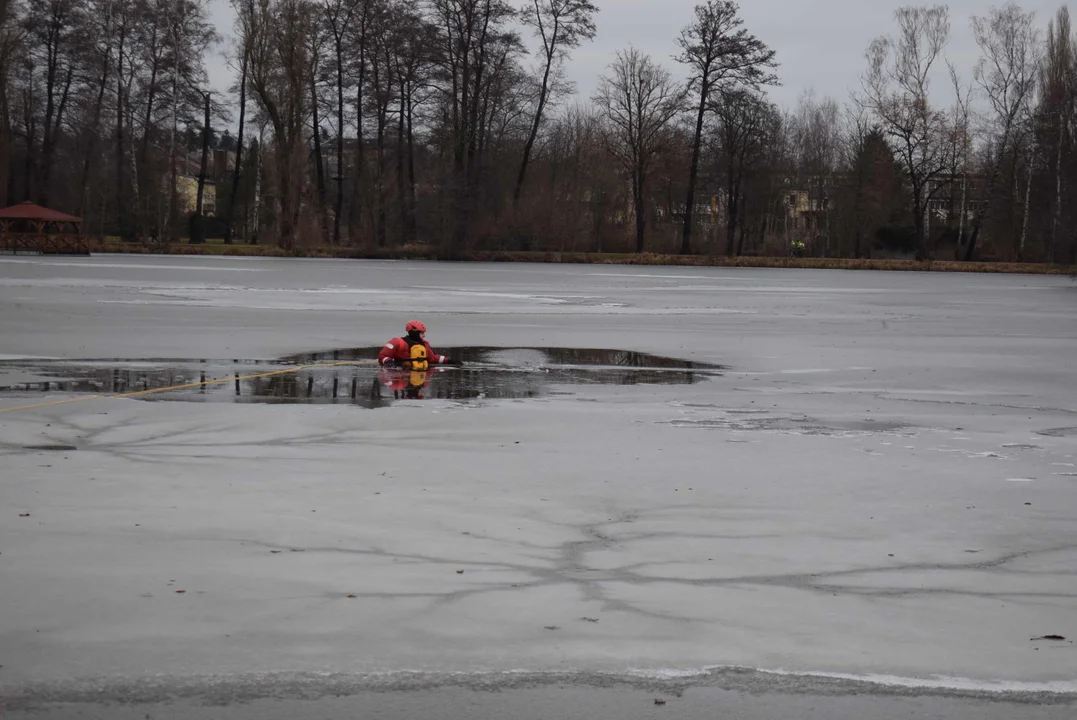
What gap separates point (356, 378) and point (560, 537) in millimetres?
7777

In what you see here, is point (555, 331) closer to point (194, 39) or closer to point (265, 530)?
point (265, 530)

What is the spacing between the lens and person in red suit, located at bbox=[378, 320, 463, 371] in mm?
15508

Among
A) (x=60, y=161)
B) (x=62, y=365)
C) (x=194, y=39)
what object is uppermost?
(x=194, y=39)

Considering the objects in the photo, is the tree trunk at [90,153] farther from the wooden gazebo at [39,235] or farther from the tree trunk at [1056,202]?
the tree trunk at [1056,202]

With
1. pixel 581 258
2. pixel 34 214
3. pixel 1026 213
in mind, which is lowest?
pixel 581 258

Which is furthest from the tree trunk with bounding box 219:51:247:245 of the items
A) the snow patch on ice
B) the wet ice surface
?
the snow patch on ice

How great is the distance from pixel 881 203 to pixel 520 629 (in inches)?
3109

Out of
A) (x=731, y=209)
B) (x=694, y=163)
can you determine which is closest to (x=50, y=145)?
(x=694, y=163)

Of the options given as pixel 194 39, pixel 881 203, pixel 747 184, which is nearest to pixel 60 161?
pixel 194 39

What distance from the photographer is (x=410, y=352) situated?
51.4 feet

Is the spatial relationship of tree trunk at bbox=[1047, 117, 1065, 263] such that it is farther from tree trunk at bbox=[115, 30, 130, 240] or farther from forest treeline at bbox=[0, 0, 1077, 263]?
tree trunk at bbox=[115, 30, 130, 240]

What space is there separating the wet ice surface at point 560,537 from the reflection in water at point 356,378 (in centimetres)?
51

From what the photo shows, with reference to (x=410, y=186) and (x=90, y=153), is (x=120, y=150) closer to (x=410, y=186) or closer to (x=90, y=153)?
(x=90, y=153)

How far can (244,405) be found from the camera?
11805 millimetres
